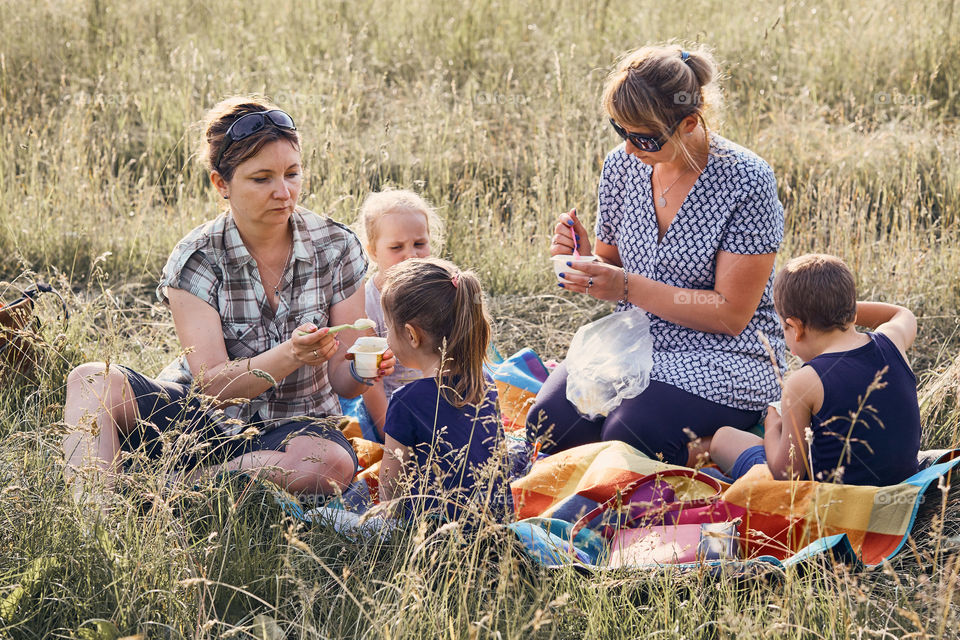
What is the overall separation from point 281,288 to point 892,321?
2018mm

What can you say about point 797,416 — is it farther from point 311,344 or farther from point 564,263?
point 311,344

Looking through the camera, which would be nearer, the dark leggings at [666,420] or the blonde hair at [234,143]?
the blonde hair at [234,143]

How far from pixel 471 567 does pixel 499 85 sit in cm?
543

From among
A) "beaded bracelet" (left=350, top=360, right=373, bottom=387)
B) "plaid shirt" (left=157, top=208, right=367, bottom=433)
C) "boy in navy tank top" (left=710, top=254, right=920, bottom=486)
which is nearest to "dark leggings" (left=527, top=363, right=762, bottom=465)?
"boy in navy tank top" (left=710, top=254, right=920, bottom=486)

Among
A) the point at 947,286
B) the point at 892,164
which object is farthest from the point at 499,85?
the point at 947,286

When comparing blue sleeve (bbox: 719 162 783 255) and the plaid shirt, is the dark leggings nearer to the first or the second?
blue sleeve (bbox: 719 162 783 255)

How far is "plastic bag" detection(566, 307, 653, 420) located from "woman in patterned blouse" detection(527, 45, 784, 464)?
0.04 meters

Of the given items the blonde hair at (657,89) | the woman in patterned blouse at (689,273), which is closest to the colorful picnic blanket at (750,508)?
the woman in patterned blouse at (689,273)

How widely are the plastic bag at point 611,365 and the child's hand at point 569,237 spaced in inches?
12.0

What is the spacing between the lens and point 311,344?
2746 millimetres

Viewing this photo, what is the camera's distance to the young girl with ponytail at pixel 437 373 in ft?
8.63

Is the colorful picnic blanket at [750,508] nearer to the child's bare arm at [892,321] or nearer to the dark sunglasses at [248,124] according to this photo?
the child's bare arm at [892,321]

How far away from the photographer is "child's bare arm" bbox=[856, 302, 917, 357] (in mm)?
2875

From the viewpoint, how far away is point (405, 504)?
2662mm
